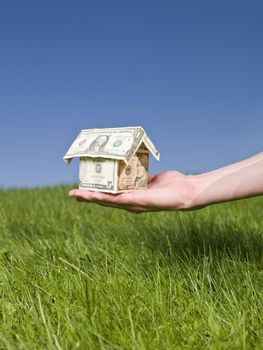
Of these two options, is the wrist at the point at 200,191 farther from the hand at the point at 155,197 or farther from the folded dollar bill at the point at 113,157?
the folded dollar bill at the point at 113,157

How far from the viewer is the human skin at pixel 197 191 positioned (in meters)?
2.65

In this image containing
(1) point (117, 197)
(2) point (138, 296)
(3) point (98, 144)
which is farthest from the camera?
(3) point (98, 144)

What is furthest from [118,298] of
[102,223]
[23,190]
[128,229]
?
[23,190]

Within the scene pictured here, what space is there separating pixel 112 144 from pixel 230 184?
0.59 meters

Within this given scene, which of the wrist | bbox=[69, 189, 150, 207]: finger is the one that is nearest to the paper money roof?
bbox=[69, 189, 150, 207]: finger

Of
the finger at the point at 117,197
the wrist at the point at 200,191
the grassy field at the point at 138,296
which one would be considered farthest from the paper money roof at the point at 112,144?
the grassy field at the point at 138,296

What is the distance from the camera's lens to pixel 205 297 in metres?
2.50

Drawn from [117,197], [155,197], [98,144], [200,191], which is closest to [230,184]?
[200,191]

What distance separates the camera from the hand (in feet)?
8.58

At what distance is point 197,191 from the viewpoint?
273 cm

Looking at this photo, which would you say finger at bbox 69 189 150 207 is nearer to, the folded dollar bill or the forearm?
the folded dollar bill

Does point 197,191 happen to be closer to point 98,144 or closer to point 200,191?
point 200,191

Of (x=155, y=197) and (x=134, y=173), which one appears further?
(x=134, y=173)

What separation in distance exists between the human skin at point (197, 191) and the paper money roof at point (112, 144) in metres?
0.19
